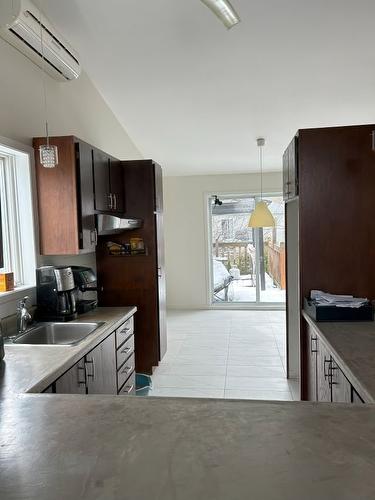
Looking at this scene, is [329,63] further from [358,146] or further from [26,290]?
[26,290]

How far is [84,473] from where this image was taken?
90 centimetres

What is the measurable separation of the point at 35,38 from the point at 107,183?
125 centimetres

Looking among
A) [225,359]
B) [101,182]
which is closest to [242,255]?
[225,359]

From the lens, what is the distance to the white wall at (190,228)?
22.5ft

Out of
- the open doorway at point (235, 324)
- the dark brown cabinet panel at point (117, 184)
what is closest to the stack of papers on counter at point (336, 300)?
the open doorway at point (235, 324)

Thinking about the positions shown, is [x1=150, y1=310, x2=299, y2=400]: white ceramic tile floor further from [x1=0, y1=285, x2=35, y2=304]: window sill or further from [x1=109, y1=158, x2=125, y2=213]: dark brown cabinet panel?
[x1=109, y1=158, x2=125, y2=213]: dark brown cabinet panel

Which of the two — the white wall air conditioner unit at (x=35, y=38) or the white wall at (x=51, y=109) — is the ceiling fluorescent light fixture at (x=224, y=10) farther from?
the white wall at (x=51, y=109)

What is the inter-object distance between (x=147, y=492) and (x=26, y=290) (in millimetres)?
2176

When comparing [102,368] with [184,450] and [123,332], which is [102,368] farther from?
[184,450]

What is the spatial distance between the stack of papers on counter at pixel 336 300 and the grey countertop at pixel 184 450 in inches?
56.3

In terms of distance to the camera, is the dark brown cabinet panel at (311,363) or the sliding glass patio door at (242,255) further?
the sliding glass patio door at (242,255)

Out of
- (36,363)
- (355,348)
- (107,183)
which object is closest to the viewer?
(36,363)

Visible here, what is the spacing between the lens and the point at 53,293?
9.02 ft

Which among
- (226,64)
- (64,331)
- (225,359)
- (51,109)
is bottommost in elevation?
(225,359)
